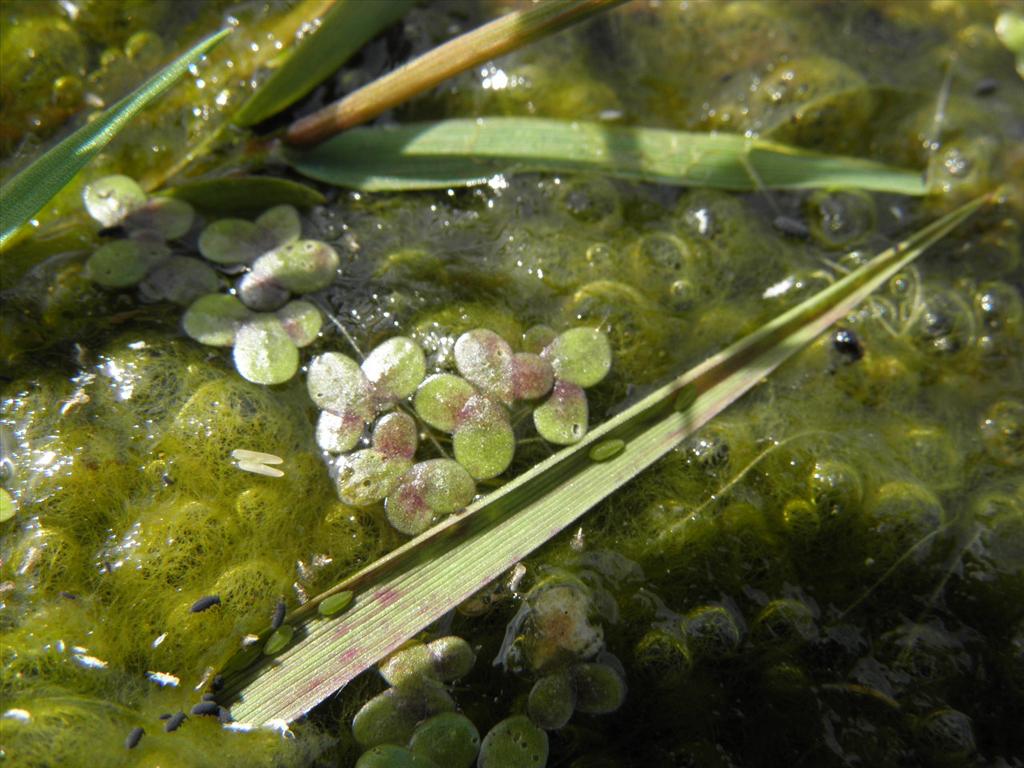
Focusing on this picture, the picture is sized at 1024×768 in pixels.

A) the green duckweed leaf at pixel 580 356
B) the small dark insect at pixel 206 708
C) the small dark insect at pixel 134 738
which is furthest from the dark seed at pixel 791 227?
the small dark insect at pixel 134 738

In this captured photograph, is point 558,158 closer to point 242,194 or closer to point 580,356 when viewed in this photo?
point 580,356

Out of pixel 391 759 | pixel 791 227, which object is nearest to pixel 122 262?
pixel 391 759

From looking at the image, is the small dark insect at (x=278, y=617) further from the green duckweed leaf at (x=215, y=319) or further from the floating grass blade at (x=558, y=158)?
the floating grass blade at (x=558, y=158)

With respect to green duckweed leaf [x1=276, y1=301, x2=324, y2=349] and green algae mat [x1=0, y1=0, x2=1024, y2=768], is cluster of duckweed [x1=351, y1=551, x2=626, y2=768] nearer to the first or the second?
green algae mat [x1=0, y1=0, x2=1024, y2=768]

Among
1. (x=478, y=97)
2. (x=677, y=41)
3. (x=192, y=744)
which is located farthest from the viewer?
(x=677, y=41)

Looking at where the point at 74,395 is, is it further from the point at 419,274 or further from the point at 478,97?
the point at 478,97

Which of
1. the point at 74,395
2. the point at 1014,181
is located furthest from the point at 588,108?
the point at 74,395
